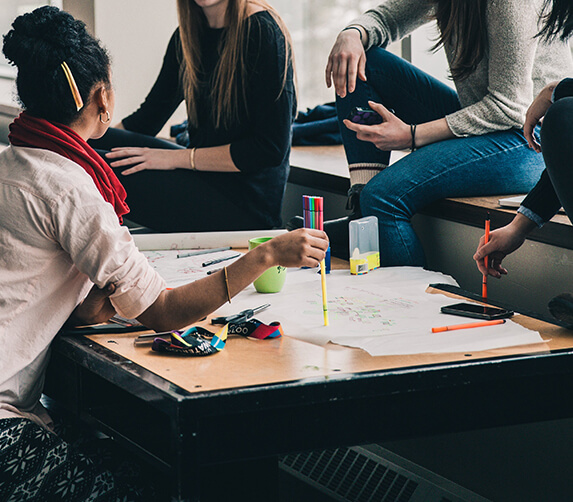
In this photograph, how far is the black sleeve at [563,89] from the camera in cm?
125

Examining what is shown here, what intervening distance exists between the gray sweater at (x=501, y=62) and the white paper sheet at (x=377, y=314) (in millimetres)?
390

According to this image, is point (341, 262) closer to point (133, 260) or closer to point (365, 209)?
point (365, 209)

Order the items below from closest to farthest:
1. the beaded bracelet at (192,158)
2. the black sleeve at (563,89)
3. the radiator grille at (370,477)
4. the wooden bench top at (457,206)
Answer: the black sleeve at (563,89)
the wooden bench top at (457,206)
the radiator grille at (370,477)
the beaded bracelet at (192,158)

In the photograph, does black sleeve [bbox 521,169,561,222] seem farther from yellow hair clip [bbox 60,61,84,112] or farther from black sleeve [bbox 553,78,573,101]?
yellow hair clip [bbox 60,61,84,112]

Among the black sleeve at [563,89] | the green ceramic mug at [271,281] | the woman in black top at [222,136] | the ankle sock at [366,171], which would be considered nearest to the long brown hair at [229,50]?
the woman in black top at [222,136]

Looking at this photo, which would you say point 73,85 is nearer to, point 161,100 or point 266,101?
point 266,101

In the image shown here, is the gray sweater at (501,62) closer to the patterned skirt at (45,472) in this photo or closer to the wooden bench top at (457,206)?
the wooden bench top at (457,206)

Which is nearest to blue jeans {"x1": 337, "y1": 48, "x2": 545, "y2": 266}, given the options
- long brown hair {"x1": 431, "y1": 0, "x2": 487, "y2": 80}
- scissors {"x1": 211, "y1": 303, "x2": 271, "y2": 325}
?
long brown hair {"x1": 431, "y1": 0, "x2": 487, "y2": 80}

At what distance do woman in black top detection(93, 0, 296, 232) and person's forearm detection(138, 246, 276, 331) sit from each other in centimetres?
87

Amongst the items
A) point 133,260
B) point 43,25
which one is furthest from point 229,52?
point 133,260

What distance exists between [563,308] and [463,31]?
756mm

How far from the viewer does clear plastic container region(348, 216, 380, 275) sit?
1531mm

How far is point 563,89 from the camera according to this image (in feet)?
4.12

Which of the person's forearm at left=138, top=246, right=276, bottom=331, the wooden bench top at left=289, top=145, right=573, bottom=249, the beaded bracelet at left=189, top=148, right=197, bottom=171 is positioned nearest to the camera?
the person's forearm at left=138, top=246, right=276, bottom=331
